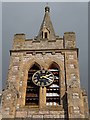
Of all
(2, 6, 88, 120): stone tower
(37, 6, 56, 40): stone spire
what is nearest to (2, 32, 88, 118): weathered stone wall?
(2, 6, 88, 120): stone tower

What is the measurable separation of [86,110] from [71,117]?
2.44 metres

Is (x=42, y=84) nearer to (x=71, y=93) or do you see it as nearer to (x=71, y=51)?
(x=71, y=93)

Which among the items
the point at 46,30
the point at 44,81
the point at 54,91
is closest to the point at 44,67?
the point at 44,81

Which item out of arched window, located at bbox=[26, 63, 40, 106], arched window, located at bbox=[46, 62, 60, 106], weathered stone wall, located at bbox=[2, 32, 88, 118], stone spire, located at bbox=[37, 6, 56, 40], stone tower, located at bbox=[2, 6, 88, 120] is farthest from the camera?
stone spire, located at bbox=[37, 6, 56, 40]

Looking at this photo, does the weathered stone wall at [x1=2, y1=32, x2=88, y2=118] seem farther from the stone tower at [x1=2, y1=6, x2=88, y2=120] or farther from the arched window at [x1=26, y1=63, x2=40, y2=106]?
the arched window at [x1=26, y1=63, x2=40, y2=106]

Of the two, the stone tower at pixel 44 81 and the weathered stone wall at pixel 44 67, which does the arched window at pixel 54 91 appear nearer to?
the stone tower at pixel 44 81

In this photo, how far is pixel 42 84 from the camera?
26.0m

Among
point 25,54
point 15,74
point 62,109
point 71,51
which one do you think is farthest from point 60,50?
point 62,109

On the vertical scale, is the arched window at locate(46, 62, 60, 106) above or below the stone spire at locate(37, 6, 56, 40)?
below

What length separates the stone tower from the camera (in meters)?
23.6

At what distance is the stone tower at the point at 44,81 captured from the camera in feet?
77.4

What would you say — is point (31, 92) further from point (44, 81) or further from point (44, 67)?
point (44, 67)

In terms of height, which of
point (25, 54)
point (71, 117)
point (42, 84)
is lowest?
point (71, 117)

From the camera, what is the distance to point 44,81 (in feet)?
86.4
